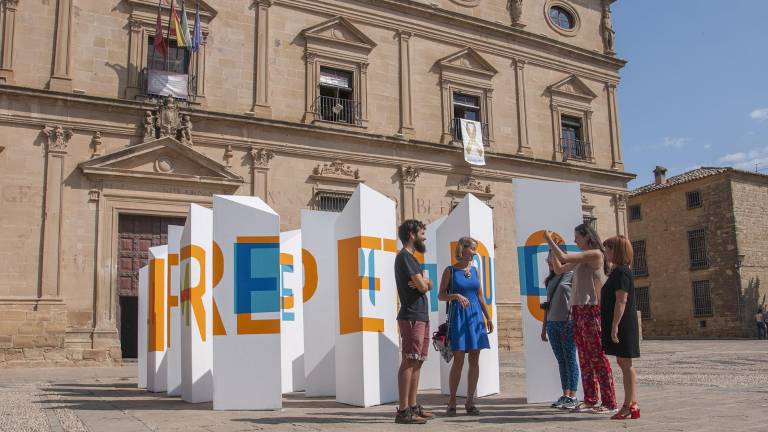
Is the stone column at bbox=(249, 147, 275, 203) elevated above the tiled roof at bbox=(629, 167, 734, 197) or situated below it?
below

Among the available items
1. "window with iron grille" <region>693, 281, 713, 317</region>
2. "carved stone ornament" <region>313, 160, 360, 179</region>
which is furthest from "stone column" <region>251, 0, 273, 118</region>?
"window with iron grille" <region>693, 281, 713, 317</region>

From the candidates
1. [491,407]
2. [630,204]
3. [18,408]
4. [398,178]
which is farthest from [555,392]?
[630,204]

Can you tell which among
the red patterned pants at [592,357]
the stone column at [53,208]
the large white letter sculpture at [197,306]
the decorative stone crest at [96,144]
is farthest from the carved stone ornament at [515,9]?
the red patterned pants at [592,357]

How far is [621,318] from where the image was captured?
589 centimetres

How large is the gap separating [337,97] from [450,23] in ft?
15.6

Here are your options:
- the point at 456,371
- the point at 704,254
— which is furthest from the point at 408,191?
the point at 704,254

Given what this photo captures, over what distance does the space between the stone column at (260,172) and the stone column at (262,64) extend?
105cm

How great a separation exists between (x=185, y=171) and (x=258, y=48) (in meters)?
4.00

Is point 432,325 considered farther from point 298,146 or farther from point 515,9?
point 515,9

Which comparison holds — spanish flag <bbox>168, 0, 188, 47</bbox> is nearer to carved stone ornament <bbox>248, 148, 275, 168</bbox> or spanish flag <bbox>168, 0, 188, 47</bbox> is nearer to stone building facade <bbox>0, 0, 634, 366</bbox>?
stone building facade <bbox>0, 0, 634, 366</bbox>

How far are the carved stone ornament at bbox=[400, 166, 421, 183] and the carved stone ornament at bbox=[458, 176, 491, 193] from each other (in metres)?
1.65

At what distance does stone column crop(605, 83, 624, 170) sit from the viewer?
25359 millimetres

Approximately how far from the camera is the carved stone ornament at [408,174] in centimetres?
2034

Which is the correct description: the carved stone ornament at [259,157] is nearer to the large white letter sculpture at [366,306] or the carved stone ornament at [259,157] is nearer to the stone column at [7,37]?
the stone column at [7,37]
